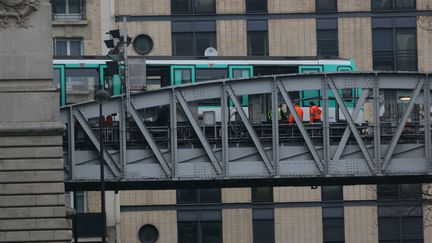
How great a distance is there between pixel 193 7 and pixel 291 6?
426 centimetres

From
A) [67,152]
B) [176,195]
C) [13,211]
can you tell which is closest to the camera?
[13,211]

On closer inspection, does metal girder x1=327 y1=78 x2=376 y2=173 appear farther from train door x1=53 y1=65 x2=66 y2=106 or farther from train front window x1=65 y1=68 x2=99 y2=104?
train door x1=53 y1=65 x2=66 y2=106

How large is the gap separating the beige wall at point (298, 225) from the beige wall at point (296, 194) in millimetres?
426

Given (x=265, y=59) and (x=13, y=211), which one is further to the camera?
(x=265, y=59)

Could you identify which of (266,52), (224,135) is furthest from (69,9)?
(224,135)

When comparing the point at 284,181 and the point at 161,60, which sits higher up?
the point at 161,60

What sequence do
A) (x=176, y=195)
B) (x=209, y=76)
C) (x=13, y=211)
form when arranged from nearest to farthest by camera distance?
(x=13, y=211) → (x=209, y=76) → (x=176, y=195)

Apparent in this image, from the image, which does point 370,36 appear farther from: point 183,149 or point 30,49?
point 30,49

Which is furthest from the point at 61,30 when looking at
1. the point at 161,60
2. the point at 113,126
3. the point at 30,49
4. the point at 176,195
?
the point at 30,49

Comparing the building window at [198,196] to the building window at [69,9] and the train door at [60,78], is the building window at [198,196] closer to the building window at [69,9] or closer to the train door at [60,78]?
the building window at [69,9]

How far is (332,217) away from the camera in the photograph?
3140 inches

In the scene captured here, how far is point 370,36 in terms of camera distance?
→ 80750 mm

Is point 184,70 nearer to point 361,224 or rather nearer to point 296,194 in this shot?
point 296,194

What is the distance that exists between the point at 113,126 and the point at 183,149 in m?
2.46
